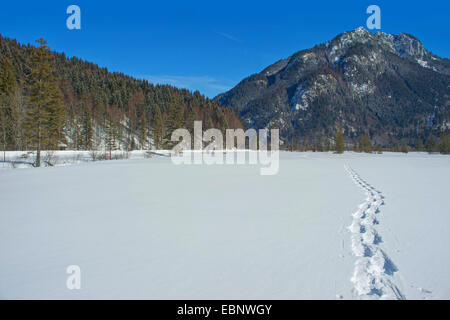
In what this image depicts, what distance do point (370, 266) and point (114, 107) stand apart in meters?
77.7

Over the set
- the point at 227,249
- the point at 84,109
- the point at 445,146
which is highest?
the point at 84,109

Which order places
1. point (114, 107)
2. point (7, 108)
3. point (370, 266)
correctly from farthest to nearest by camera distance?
1. point (114, 107)
2. point (7, 108)
3. point (370, 266)

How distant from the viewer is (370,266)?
3.41m

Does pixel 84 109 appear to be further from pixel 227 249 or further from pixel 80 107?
pixel 227 249

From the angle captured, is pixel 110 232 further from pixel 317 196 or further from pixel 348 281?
pixel 317 196

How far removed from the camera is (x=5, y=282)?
121 inches

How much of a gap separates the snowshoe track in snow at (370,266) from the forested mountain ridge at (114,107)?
Answer: 1705 inches

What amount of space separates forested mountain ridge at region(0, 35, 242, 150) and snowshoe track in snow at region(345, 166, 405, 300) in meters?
43.3

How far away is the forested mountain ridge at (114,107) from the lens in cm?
5016

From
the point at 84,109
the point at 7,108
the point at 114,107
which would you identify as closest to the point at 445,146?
the point at 114,107

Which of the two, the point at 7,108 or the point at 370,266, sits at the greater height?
the point at 7,108

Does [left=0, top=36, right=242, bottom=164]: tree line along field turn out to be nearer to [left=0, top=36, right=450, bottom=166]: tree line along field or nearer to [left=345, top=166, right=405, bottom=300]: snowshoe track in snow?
[left=0, top=36, right=450, bottom=166]: tree line along field
